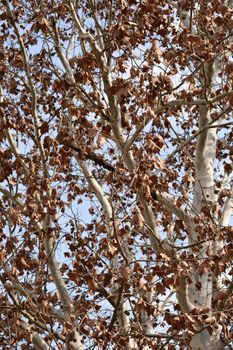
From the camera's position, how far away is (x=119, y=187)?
887 cm

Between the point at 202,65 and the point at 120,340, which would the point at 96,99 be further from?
the point at 120,340

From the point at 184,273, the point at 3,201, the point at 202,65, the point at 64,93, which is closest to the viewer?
the point at 184,273

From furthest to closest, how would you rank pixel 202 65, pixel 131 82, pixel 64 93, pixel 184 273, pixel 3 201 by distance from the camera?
1. pixel 3 201
2. pixel 64 93
3. pixel 202 65
4. pixel 131 82
5. pixel 184 273

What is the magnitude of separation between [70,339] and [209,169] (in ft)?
9.95

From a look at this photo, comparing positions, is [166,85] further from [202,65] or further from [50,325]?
[50,325]

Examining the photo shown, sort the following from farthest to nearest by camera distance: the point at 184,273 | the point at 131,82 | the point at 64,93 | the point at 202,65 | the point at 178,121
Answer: the point at 178,121, the point at 64,93, the point at 202,65, the point at 131,82, the point at 184,273

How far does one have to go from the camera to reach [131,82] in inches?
292

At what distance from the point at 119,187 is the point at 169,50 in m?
1.97

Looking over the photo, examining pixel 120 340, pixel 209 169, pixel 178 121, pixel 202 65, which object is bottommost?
pixel 120 340

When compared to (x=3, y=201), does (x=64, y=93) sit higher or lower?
higher

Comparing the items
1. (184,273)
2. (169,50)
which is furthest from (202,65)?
(184,273)

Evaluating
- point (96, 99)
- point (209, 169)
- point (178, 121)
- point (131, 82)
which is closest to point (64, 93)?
point (96, 99)

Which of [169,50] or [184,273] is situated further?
[169,50]

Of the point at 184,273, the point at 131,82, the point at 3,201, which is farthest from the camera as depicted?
the point at 3,201
